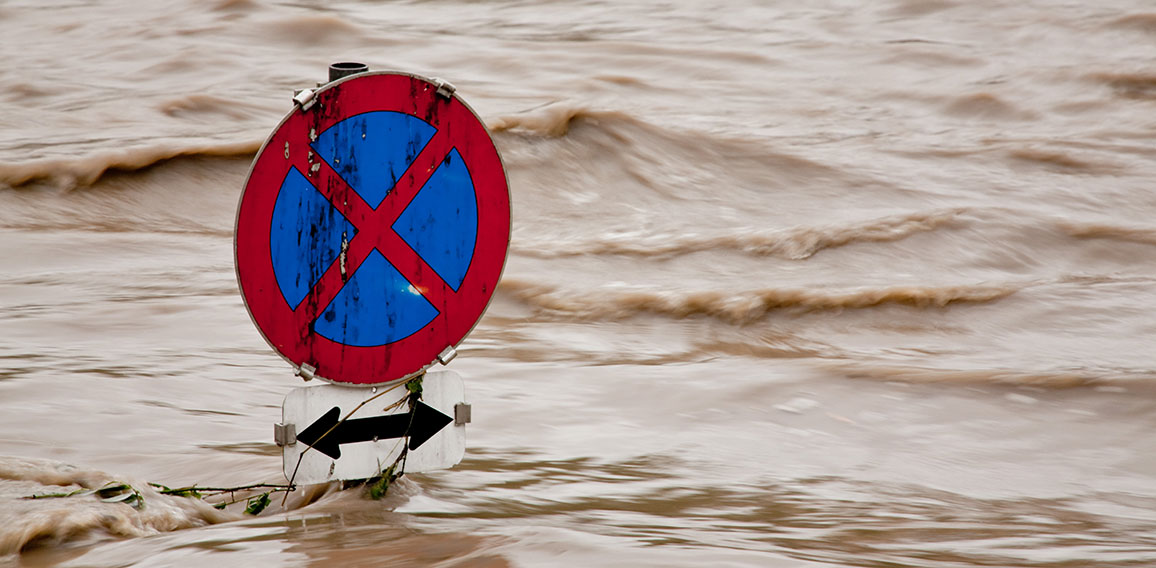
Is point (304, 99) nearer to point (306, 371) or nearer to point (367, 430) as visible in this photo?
point (306, 371)

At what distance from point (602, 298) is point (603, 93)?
4.55 metres

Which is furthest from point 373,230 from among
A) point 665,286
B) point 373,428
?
point 665,286

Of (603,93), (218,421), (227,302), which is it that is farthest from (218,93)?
(218,421)

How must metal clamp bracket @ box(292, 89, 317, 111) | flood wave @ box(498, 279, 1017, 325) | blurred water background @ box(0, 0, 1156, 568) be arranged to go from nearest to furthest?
metal clamp bracket @ box(292, 89, 317, 111), blurred water background @ box(0, 0, 1156, 568), flood wave @ box(498, 279, 1017, 325)

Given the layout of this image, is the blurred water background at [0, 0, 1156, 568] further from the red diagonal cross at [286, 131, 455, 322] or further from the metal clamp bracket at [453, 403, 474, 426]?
the red diagonal cross at [286, 131, 455, 322]

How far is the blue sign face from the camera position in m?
2.37

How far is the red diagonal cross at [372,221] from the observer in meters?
2.39

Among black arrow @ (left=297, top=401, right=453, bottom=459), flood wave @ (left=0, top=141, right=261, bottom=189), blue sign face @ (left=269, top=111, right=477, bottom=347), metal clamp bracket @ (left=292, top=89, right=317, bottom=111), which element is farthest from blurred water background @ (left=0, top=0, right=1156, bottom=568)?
metal clamp bracket @ (left=292, top=89, right=317, bottom=111)

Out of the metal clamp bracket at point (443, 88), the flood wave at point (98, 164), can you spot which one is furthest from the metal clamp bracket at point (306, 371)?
the flood wave at point (98, 164)

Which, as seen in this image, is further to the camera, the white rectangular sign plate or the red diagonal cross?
the white rectangular sign plate

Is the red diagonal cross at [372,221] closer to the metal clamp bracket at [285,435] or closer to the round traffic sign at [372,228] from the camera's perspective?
the round traffic sign at [372,228]

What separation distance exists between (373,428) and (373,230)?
0.45 meters

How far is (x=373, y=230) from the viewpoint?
2451 millimetres

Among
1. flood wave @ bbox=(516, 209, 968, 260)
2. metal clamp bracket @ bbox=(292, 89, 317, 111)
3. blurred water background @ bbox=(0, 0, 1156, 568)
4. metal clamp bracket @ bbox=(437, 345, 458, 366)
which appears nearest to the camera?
metal clamp bracket @ bbox=(292, 89, 317, 111)
